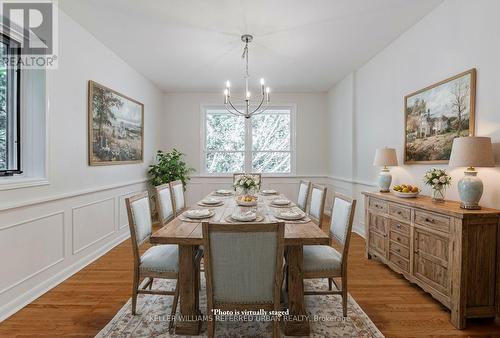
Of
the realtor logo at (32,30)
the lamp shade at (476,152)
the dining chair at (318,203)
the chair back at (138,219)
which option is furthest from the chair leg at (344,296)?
the realtor logo at (32,30)

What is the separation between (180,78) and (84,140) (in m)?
2.39

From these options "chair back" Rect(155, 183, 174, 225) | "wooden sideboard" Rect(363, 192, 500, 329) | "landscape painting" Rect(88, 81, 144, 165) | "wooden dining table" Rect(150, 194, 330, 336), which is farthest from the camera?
"landscape painting" Rect(88, 81, 144, 165)

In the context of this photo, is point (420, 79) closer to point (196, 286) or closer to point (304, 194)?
point (304, 194)

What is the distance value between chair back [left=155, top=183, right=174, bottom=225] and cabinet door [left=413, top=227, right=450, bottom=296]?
2436mm

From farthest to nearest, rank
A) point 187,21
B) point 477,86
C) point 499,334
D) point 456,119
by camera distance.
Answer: point 187,21
point 456,119
point 477,86
point 499,334

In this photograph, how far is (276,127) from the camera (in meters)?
6.47

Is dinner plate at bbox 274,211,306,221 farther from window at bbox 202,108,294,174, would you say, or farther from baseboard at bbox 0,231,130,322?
window at bbox 202,108,294,174

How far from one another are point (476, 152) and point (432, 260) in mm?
978

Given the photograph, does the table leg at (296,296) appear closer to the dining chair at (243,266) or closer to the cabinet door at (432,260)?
the dining chair at (243,266)

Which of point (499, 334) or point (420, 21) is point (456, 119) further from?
point (499, 334)

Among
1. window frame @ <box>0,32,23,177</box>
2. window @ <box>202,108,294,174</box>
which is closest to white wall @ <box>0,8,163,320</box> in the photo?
window frame @ <box>0,32,23,177</box>

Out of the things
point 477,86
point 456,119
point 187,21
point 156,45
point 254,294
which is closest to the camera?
point 254,294

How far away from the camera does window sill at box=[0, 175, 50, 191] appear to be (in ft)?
7.68

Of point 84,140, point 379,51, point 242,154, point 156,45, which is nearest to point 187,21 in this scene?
point 156,45
